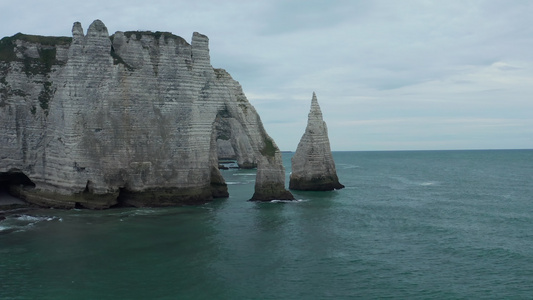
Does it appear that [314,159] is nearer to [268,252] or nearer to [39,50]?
[268,252]

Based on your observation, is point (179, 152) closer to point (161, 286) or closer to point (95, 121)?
point (95, 121)

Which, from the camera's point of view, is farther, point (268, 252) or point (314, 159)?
point (314, 159)

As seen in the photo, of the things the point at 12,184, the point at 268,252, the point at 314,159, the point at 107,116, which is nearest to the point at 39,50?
the point at 107,116

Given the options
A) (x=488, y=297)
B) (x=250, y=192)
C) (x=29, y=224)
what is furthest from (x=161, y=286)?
(x=250, y=192)

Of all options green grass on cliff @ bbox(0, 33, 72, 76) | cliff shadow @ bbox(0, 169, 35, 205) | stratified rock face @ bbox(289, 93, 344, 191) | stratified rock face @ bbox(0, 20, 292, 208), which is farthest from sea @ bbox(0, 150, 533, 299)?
green grass on cliff @ bbox(0, 33, 72, 76)

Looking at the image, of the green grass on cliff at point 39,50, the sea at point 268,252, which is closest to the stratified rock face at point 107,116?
the green grass on cliff at point 39,50

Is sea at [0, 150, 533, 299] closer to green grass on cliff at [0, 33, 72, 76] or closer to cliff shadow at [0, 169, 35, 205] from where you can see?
cliff shadow at [0, 169, 35, 205]

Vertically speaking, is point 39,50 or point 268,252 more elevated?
point 39,50

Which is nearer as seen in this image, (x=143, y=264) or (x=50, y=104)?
(x=143, y=264)

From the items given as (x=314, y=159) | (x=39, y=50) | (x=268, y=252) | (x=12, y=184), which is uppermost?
(x=39, y=50)
